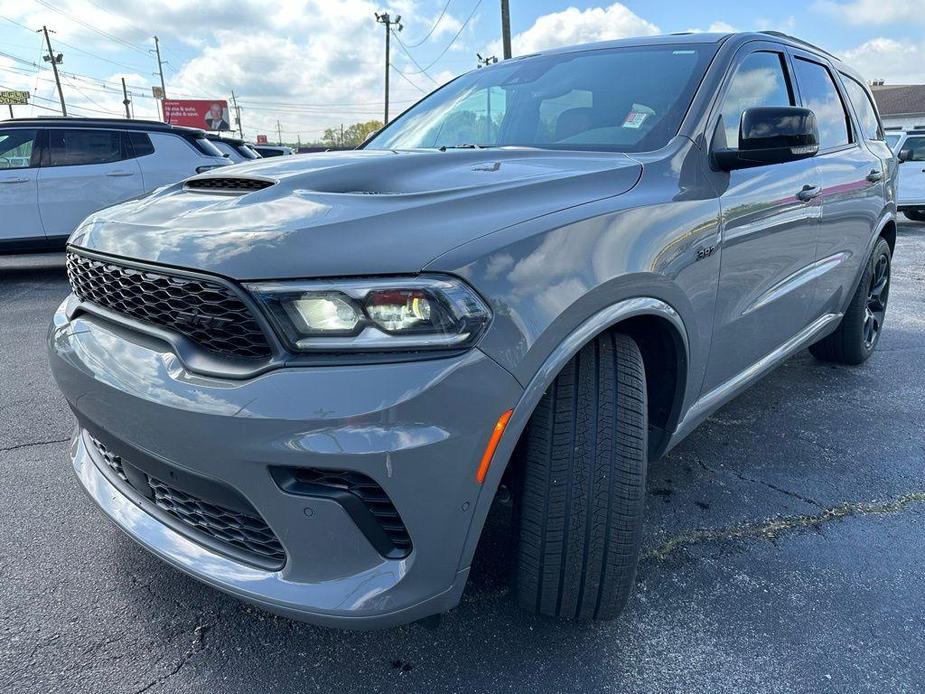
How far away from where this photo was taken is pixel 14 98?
50.7m

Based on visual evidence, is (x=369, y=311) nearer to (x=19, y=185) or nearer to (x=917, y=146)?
(x=19, y=185)

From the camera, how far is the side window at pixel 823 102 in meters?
3.07

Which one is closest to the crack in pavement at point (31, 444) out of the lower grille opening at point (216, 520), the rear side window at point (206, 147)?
the lower grille opening at point (216, 520)

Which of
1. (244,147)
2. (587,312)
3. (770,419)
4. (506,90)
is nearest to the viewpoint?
(587,312)

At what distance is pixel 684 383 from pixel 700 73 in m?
1.14

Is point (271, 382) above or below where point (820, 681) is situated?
above

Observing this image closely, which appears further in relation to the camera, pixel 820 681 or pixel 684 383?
pixel 684 383

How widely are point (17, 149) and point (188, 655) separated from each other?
6.99 metres

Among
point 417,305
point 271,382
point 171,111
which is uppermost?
point 171,111

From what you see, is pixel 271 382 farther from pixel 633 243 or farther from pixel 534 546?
pixel 633 243

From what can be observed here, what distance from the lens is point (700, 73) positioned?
231cm

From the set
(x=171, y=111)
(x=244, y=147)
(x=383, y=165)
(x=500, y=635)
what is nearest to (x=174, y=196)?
(x=383, y=165)

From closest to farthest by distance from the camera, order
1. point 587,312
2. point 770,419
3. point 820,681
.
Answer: point 587,312
point 820,681
point 770,419

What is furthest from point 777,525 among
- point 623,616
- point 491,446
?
point 491,446
